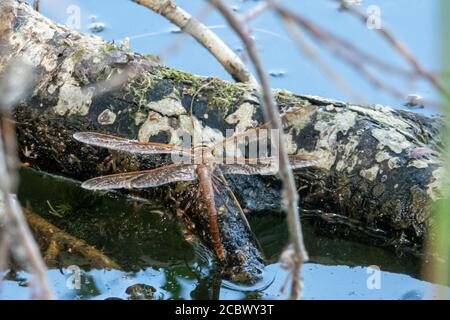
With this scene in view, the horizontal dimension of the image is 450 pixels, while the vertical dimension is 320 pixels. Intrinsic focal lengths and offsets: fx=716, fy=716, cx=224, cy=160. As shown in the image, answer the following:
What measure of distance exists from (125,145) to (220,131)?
49 centimetres

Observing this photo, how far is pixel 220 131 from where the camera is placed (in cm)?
364

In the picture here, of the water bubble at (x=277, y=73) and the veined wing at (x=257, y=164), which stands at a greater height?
the water bubble at (x=277, y=73)

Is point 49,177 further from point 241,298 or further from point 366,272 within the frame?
point 366,272

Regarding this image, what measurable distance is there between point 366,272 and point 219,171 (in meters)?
0.84

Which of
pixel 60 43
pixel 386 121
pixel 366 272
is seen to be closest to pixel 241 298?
pixel 366 272

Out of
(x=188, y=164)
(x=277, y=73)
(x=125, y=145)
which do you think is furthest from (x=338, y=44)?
(x=277, y=73)

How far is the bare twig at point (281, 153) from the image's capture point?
130cm

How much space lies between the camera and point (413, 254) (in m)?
3.41

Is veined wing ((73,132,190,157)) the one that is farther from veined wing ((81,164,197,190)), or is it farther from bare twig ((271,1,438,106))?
bare twig ((271,1,438,106))

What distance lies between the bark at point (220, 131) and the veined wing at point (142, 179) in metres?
0.14

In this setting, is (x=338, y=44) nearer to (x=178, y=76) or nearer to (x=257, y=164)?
(x=257, y=164)

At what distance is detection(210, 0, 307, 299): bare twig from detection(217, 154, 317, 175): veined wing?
168 cm

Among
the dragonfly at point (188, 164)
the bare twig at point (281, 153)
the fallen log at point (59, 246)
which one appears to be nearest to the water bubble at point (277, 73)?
the dragonfly at point (188, 164)

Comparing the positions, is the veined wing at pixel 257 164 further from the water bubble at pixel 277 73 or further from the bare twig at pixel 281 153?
the bare twig at pixel 281 153
